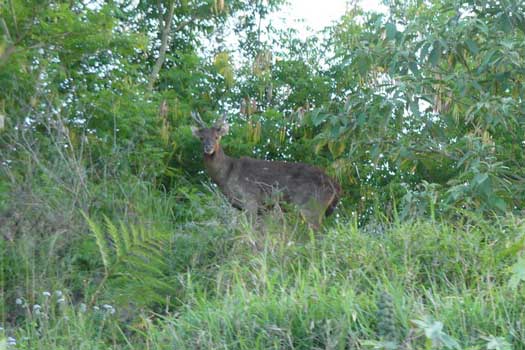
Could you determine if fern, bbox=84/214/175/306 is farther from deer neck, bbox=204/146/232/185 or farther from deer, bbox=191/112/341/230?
deer neck, bbox=204/146/232/185

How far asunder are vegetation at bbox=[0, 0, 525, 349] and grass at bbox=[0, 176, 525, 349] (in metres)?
0.02

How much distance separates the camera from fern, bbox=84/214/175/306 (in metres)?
8.02

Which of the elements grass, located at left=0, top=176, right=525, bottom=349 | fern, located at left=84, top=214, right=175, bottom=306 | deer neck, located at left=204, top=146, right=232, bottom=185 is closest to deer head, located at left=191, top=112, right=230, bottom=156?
deer neck, located at left=204, top=146, right=232, bottom=185

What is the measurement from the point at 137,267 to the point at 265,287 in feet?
5.67

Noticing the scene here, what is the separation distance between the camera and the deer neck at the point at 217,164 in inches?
593

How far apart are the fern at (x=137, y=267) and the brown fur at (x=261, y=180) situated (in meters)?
4.72

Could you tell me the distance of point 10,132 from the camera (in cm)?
1160

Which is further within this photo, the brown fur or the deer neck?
the deer neck

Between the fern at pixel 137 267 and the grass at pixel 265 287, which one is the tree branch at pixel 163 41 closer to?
the grass at pixel 265 287

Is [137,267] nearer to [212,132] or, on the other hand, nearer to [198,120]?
[212,132]

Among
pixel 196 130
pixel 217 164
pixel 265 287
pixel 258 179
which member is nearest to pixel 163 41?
pixel 196 130

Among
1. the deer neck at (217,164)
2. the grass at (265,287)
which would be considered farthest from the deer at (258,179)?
the grass at (265,287)

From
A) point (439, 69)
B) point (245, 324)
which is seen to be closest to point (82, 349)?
point (245, 324)

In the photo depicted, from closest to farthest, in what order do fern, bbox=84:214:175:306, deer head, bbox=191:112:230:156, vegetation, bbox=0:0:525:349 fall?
vegetation, bbox=0:0:525:349 → fern, bbox=84:214:175:306 → deer head, bbox=191:112:230:156
